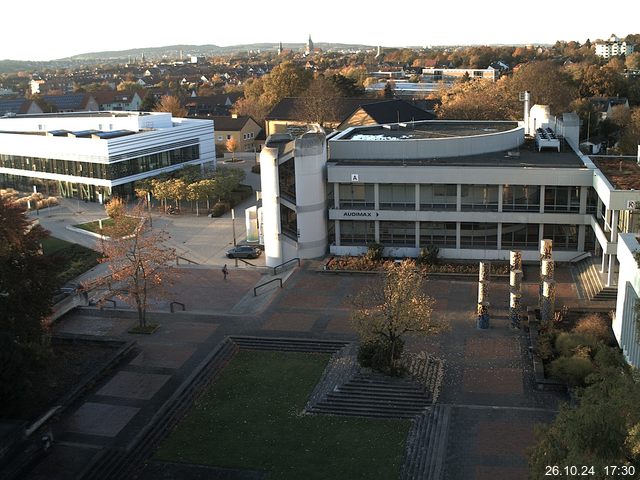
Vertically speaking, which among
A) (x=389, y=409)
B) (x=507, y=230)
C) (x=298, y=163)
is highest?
(x=298, y=163)

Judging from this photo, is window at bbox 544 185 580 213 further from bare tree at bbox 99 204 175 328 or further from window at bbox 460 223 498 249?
bare tree at bbox 99 204 175 328

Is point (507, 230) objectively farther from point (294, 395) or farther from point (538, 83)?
point (538, 83)

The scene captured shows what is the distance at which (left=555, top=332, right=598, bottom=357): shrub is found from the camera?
28.2 m

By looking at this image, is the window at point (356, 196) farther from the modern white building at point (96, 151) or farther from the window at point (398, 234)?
the modern white building at point (96, 151)

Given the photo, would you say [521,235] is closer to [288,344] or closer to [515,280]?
[515,280]

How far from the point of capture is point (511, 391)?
2681 centimetres

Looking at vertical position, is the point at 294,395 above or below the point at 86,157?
below

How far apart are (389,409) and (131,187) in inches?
1767

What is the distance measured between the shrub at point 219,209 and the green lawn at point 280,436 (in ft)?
97.8

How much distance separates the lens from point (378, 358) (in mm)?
27781

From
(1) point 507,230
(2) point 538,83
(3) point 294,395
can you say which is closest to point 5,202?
(3) point 294,395

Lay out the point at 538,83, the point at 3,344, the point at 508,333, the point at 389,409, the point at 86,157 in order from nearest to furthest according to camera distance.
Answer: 1. the point at 3,344
2. the point at 389,409
3. the point at 508,333
4. the point at 86,157
5. the point at 538,83

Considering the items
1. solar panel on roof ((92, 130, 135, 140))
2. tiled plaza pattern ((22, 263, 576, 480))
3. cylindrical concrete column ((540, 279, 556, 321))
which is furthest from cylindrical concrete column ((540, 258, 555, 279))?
solar panel on roof ((92, 130, 135, 140))

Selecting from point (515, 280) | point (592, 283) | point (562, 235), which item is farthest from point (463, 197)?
point (515, 280)
